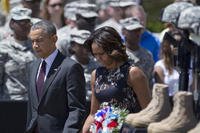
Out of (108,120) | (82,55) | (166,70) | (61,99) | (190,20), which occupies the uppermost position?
(190,20)

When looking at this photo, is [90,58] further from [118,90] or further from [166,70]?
[118,90]

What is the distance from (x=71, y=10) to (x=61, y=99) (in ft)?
13.0

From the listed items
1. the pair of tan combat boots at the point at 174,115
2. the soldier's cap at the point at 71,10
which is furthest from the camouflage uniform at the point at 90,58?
the pair of tan combat boots at the point at 174,115

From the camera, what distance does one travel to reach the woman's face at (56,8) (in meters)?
11.7

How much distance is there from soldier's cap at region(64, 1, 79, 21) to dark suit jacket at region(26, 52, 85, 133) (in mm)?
3643

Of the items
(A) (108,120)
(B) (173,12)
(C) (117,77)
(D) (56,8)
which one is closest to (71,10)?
(D) (56,8)

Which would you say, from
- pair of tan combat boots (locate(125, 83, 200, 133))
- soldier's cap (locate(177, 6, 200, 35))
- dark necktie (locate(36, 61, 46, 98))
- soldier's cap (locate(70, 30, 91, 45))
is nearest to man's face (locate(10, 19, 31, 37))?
soldier's cap (locate(70, 30, 91, 45))

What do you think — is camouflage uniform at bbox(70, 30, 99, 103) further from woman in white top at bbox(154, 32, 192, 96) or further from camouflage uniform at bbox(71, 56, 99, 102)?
woman in white top at bbox(154, 32, 192, 96)

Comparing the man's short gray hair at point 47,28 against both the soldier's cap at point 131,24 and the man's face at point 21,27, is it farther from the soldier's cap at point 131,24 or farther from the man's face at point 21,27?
the soldier's cap at point 131,24

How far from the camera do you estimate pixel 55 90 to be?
7527 mm

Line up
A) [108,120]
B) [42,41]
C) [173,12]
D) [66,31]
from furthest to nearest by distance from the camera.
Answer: [66,31], [42,41], [173,12], [108,120]

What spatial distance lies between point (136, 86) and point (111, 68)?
259 millimetres

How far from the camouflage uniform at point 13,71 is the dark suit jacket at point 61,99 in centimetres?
229

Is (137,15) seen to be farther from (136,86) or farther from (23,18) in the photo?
(136,86)
